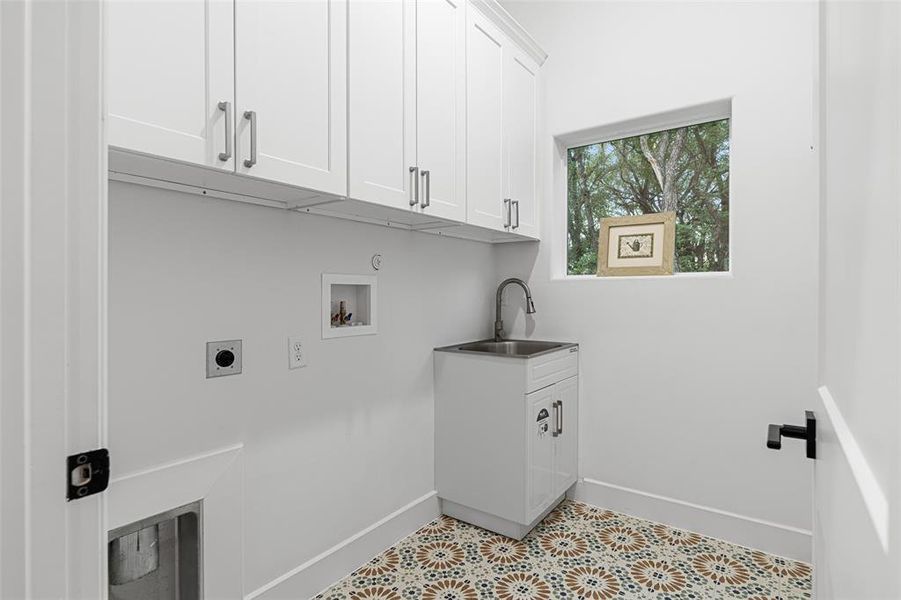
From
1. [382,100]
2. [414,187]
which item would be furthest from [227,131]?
[414,187]

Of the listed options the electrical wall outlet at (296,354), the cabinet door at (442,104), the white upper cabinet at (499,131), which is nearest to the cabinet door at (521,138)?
the white upper cabinet at (499,131)

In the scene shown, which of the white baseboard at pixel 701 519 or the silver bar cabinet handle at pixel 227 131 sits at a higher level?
the silver bar cabinet handle at pixel 227 131

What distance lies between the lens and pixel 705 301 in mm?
2348

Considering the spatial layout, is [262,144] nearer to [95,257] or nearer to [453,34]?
[95,257]

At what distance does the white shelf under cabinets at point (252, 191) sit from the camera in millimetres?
1229

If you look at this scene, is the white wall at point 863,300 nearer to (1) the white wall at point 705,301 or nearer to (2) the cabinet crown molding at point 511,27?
(1) the white wall at point 705,301

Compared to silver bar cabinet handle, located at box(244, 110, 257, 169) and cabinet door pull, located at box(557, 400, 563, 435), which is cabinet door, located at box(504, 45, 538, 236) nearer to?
cabinet door pull, located at box(557, 400, 563, 435)

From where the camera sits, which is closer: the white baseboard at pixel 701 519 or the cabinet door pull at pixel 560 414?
the white baseboard at pixel 701 519

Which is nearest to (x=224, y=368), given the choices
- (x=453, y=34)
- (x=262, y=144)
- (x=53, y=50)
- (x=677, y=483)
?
(x=262, y=144)

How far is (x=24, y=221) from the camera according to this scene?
60 cm

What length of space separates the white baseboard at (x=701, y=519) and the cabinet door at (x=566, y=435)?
17 cm

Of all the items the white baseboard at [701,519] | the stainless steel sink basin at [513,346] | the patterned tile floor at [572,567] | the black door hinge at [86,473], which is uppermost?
the black door hinge at [86,473]

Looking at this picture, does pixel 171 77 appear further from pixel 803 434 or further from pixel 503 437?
pixel 503 437

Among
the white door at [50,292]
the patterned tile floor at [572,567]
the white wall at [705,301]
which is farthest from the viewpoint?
the white wall at [705,301]
